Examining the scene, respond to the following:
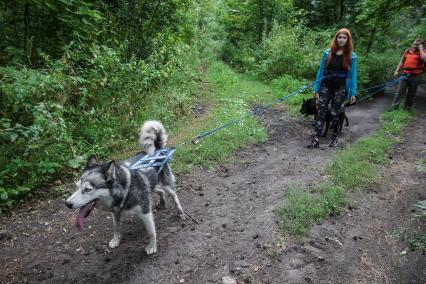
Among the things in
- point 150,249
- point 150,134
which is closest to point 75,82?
point 150,134

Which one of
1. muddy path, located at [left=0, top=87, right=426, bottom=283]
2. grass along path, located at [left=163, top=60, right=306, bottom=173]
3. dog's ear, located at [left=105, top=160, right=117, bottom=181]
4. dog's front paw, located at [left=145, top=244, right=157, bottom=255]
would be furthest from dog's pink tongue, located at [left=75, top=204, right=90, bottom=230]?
grass along path, located at [left=163, top=60, right=306, bottom=173]

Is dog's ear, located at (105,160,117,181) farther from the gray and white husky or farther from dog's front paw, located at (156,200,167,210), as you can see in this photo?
dog's front paw, located at (156,200,167,210)

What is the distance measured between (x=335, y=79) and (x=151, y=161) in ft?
13.8

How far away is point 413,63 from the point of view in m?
9.01

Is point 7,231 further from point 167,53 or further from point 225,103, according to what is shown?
point 225,103

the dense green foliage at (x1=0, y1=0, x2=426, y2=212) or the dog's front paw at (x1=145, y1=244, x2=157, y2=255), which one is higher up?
the dense green foliage at (x1=0, y1=0, x2=426, y2=212)

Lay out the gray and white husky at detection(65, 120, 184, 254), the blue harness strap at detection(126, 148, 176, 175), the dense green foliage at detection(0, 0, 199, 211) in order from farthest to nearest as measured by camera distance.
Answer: the dense green foliage at detection(0, 0, 199, 211), the blue harness strap at detection(126, 148, 176, 175), the gray and white husky at detection(65, 120, 184, 254)

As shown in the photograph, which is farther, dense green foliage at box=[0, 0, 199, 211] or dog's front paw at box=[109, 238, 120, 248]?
dense green foliage at box=[0, 0, 199, 211]

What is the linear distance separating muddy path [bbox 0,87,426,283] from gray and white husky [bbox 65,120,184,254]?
11.3 inches

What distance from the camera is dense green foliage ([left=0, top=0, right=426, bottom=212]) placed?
4938mm

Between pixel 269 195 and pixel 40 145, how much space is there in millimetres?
3478

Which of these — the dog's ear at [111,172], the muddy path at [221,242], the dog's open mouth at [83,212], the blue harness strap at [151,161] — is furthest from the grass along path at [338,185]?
the dog's open mouth at [83,212]

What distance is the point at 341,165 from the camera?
5.77 meters

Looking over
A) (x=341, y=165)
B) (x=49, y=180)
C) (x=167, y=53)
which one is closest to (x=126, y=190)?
(x=49, y=180)
